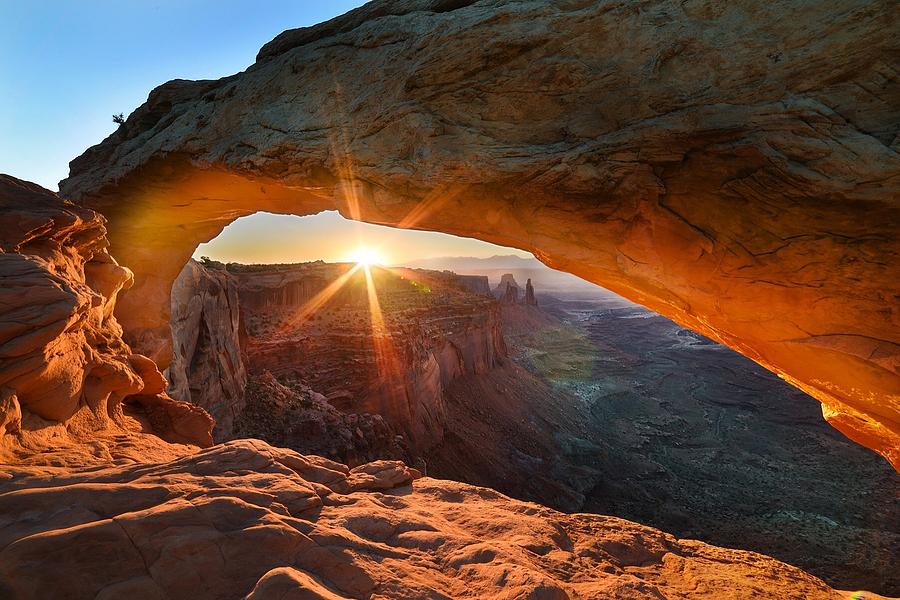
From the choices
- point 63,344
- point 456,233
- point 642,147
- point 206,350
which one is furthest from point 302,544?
point 206,350

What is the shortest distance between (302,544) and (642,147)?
682 centimetres

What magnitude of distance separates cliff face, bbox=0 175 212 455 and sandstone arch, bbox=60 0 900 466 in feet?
10.0

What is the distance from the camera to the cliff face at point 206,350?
1188 centimetres

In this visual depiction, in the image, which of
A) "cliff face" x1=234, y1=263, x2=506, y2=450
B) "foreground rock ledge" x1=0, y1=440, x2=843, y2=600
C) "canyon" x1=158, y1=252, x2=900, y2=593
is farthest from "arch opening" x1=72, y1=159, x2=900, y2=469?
"cliff face" x1=234, y1=263, x2=506, y2=450

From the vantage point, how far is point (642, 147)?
5.72 metres

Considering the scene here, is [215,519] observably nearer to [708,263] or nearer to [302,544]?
[302,544]

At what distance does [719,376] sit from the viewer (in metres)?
44.1

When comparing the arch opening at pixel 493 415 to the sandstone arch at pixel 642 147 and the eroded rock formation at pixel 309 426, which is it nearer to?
the eroded rock formation at pixel 309 426

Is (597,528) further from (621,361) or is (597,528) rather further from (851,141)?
(621,361)

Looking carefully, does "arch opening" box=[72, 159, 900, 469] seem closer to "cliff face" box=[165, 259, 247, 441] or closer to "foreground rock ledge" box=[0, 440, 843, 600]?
"foreground rock ledge" box=[0, 440, 843, 600]

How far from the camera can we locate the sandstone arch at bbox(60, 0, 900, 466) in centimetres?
490

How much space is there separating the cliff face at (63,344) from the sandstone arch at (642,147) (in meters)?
3.06

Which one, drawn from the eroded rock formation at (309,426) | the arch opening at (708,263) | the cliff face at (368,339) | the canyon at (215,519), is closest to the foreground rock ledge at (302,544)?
the canyon at (215,519)

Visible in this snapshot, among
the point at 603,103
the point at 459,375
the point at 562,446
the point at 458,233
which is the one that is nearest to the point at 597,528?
the point at 458,233
